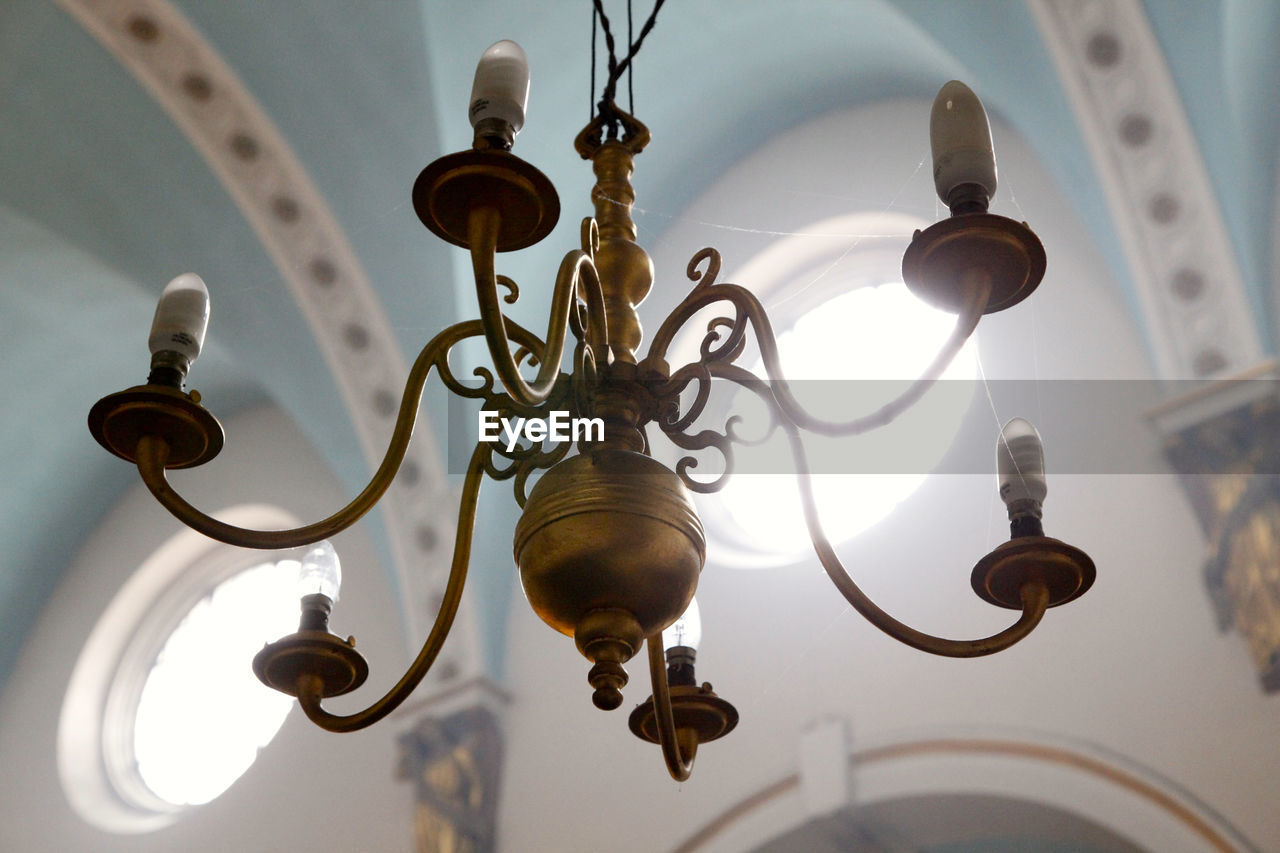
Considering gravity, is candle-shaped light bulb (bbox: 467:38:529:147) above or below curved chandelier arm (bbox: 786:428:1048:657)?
above

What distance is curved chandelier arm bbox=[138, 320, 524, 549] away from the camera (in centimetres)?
204

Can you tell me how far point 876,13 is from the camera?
Result: 209 inches

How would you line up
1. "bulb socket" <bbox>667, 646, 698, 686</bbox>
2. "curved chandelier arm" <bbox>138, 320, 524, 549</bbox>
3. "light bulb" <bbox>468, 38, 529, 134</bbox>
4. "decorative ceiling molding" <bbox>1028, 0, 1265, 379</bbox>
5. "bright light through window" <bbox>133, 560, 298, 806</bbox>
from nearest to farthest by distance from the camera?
1. "light bulb" <bbox>468, 38, 529, 134</bbox>
2. "curved chandelier arm" <bbox>138, 320, 524, 549</bbox>
3. "bulb socket" <bbox>667, 646, 698, 686</bbox>
4. "decorative ceiling molding" <bbox>1028, 0, 1265, 379</bbox>
5. "bright light through window" <bbox>133, 560, 298, 806</bbox>

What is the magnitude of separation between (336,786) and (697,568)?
4242mm

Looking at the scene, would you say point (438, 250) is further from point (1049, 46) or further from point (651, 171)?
point (1049, 46)

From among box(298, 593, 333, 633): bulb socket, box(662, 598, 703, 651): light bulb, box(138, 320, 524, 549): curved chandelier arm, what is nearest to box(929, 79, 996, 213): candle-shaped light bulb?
box(138, 320, 524, 549): curved chandelier arm

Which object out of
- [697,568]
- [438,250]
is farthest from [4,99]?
[697,568]

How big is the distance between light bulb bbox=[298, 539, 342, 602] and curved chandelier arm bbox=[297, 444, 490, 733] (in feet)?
0.55

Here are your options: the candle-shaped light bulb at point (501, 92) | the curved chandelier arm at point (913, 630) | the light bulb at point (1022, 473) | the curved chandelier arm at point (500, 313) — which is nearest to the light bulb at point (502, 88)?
the candle-shaped light bulb at point (501, 92)

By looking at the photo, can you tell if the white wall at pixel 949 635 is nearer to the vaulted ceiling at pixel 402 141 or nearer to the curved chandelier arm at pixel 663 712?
the vaulted ceiling at pixel 402 141

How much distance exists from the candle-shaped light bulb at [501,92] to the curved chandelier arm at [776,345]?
18.1 inches

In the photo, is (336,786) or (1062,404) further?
(336,786)

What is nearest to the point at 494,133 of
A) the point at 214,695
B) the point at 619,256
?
the point at 619,256

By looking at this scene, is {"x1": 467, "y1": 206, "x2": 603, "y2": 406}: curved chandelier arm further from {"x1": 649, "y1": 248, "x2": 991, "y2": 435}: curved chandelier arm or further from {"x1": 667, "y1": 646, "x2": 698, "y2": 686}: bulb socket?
{"x1": 667, "y1": 646, "x2": 698, "y2": 686}: bulb socket
